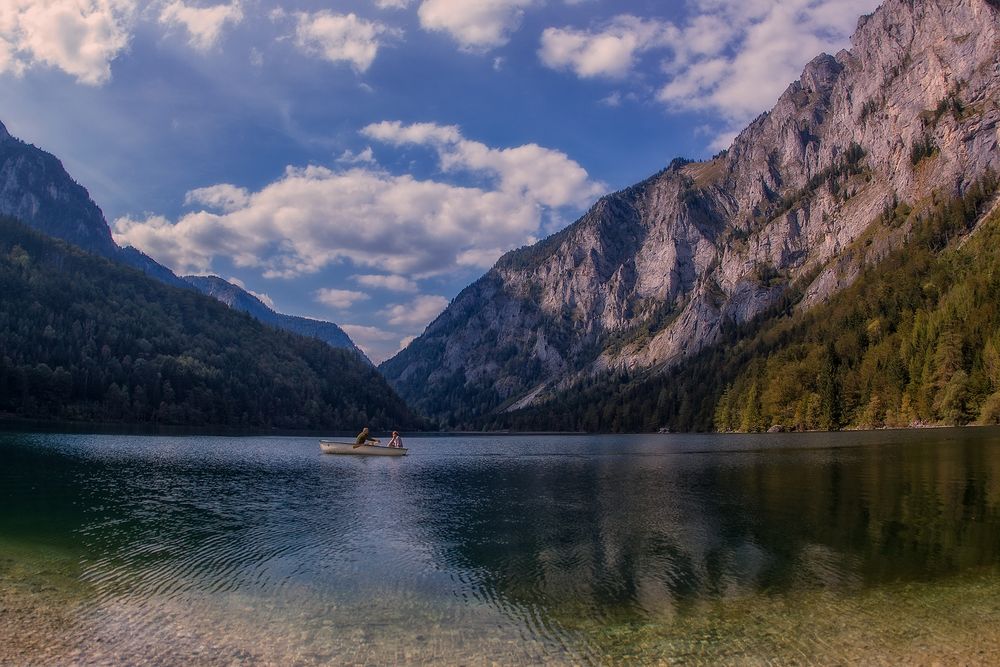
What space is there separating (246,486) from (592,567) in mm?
38486

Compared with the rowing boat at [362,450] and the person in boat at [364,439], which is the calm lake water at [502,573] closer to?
the rowing boat at [362,450]

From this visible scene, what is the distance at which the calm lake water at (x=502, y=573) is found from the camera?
17.0 meters

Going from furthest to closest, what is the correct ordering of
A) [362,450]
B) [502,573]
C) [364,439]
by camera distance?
[364,439], [362,450], [502,573]

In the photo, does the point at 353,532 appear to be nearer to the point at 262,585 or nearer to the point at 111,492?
the point at 262,585

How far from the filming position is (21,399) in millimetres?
167000

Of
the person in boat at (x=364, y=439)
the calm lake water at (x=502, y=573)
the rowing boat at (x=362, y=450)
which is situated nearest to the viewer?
the calm lake water at (x=502, y=573)

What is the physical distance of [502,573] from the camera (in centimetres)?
2544

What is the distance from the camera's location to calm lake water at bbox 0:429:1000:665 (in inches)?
669

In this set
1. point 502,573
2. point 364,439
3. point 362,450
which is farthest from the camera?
point 364,439

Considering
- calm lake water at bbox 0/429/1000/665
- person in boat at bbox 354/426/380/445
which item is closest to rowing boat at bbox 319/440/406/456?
person in boat at bbox 354/426/380/445

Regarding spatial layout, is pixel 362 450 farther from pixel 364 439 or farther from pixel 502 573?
pixel 502 573

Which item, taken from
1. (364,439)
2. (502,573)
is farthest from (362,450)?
(502,573)

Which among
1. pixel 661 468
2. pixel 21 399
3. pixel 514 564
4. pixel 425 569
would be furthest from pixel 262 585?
pixel 21 399

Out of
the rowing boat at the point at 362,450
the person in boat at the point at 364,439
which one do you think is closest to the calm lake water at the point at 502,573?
the rowing boat at the point at 362,450
